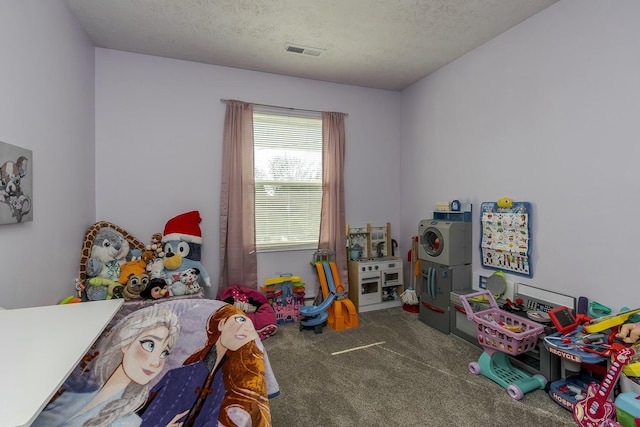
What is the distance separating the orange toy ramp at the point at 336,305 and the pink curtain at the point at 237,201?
29.8 inches

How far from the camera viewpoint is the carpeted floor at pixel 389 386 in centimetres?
179

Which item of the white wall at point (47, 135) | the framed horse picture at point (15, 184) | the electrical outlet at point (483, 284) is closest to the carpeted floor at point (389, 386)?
the electrical outlet at point (483, 284)

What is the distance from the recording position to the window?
3.46 m

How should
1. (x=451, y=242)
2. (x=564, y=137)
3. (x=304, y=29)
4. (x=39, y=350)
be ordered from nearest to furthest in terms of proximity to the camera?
1. (x=39, y=350)
2. (x=564, y=137)
3. (x=304, y=29)
4. (x=451, y=242)

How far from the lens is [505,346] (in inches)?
81.0

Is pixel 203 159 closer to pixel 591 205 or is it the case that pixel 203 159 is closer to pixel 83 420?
pixel 83 420

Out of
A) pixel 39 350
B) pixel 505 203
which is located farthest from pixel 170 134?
pixel 505 203

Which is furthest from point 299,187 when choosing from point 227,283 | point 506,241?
point 506,241

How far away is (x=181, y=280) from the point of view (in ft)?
9.24

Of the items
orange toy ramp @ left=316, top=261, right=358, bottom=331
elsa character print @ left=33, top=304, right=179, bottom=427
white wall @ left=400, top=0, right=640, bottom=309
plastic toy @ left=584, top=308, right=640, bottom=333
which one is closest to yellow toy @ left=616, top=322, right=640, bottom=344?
plastic toy @ left=584, top=308, right=640, bottom=333

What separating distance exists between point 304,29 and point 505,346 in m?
2.82

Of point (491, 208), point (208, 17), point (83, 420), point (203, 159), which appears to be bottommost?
point (83, 420)

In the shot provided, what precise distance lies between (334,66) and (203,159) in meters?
1.69

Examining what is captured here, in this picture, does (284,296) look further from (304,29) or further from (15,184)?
(304,29)
